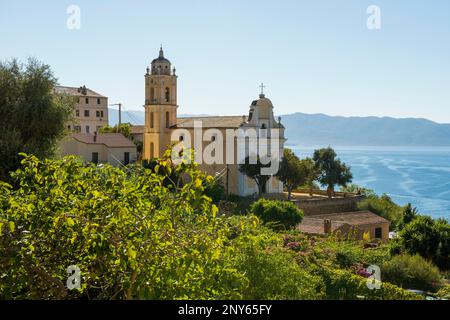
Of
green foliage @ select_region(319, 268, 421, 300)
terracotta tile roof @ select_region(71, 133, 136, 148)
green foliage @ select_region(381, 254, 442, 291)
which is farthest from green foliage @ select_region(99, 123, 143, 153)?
green foliage @ select_region(319, 268, 421, 300)

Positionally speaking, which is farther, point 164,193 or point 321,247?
point 321,247

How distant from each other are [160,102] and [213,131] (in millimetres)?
6195

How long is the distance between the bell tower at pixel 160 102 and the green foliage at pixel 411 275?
3145cm

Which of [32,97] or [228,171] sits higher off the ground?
[32,97]

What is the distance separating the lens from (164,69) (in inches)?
1881

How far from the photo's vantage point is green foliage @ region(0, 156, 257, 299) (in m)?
6.27

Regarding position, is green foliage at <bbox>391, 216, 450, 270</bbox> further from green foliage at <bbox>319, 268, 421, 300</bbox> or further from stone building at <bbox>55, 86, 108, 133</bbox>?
stone building at <bbox>55, 86, 108, 133</bbox>

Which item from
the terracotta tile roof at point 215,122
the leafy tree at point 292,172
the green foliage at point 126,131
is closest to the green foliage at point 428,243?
the leafy tree at point 292,172

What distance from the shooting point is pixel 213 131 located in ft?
145

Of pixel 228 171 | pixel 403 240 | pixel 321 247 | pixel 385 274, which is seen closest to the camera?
pixel 385 274

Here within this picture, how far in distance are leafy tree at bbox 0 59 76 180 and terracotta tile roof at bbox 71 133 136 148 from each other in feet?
87.5
